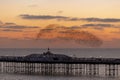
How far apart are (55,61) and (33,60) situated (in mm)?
5893

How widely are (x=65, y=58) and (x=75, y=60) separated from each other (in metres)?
5.46

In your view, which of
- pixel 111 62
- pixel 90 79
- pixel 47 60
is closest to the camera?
pixel 90 79

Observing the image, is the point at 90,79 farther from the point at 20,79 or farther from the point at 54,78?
the point at 20,79

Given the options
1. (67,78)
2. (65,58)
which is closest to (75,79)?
(67,78)

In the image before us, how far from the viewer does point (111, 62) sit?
280 ft

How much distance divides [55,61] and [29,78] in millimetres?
10145

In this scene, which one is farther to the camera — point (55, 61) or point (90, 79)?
point (55, 61)

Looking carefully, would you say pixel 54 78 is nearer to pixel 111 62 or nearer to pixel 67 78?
pixel 67 78

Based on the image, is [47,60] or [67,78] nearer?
[67,78]

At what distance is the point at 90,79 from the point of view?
79.4 metres

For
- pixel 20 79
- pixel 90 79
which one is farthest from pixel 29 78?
pixel 90 79

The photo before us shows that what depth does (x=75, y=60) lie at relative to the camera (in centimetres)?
8938

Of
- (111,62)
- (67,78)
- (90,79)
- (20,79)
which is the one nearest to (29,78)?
(20,79)

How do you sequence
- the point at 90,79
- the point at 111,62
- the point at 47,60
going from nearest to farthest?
the point at 90,79
the point at 111,62
the point at 47,60
